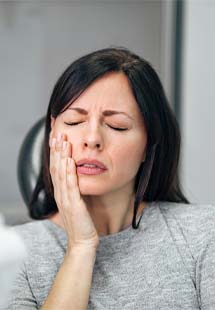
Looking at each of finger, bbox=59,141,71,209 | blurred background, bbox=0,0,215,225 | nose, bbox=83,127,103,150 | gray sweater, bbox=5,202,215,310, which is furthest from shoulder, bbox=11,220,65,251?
blurred background, bbox=0,0,215,225

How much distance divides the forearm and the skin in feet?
0.44

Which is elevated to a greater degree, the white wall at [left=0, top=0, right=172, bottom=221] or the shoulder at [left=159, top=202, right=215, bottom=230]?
the white wall at [left=0, top=0, right=172, bottom=221]

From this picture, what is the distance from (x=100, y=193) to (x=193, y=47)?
133 centimetres

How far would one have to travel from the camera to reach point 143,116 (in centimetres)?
116

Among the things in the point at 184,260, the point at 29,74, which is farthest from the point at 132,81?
the point at 29,74

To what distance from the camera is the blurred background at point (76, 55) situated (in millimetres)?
2234

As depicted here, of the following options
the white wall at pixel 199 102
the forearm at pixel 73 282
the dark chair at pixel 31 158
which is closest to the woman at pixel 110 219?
the forearm at pixel 73 282

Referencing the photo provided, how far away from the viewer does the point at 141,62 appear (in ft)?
3.91

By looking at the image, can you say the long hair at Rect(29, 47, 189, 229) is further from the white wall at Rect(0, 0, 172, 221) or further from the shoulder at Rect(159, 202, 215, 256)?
the white wall at Rect(0, 0, 172, 221)

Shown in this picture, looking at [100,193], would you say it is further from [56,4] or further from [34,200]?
[56,4]

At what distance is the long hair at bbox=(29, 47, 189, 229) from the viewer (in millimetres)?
1140

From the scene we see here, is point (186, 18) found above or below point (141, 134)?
above

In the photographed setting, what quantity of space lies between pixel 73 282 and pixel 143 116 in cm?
37

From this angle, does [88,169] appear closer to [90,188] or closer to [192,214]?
[90,188]
